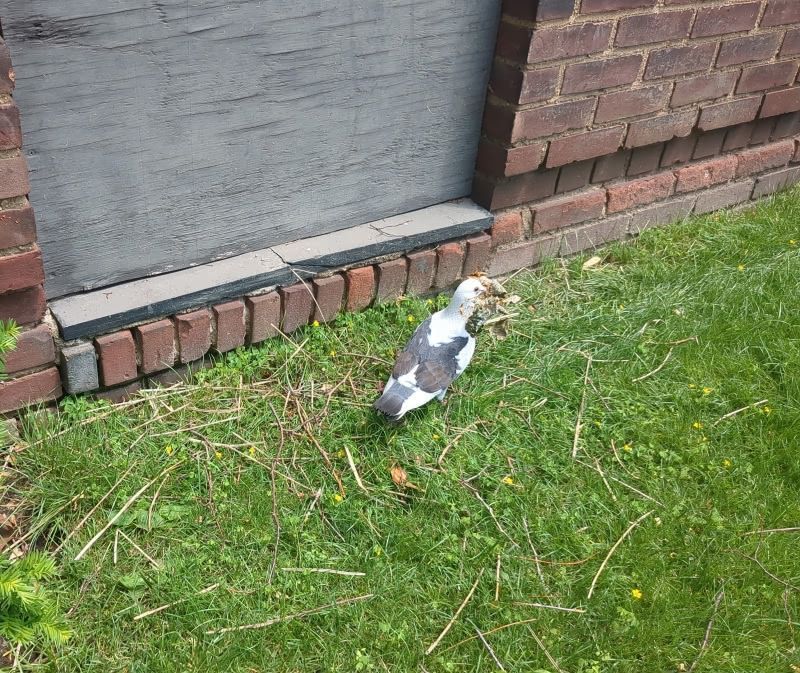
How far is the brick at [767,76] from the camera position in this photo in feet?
11.4

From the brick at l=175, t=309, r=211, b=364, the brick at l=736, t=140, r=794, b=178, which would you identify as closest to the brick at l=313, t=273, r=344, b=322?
the brick at l=175, t=309, r=211, b=364

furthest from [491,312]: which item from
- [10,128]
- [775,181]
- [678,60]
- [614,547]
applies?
[775,181]

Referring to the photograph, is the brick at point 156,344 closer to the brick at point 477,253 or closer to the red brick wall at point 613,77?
the brick at point 477,253

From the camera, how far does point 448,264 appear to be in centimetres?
303

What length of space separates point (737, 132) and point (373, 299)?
6.47 feet

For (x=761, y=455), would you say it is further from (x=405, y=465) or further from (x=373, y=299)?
(x=373, y=299)

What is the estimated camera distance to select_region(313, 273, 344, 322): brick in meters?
2.74

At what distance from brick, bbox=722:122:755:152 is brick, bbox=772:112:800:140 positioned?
0.61ft

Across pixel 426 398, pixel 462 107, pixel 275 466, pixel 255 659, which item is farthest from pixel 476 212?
pixel 255 659

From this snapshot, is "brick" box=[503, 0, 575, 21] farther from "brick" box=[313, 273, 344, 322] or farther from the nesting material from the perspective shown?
"brick" box=[313, 273, 344, 322]

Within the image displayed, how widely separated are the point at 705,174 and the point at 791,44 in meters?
0.63

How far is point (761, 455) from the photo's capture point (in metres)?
2.59

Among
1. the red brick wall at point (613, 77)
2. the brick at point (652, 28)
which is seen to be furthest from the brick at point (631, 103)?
the brick at point (652, 28)

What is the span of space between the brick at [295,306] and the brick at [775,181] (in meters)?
2.46
